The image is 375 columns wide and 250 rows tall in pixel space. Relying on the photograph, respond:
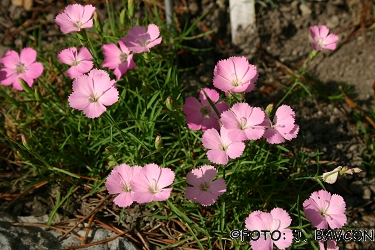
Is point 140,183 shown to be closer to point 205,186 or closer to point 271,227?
point 205,186

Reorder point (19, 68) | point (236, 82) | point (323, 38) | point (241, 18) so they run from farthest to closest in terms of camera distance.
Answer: point (241, 18)
point (323, 38)
point (19, 68)
point (236, 82)

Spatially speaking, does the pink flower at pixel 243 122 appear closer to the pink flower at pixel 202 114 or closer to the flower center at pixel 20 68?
the pink flower at pixel 202 114

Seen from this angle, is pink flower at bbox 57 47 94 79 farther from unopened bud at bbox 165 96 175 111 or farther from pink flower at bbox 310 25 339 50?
pink flower at bbox 310 25 339 50

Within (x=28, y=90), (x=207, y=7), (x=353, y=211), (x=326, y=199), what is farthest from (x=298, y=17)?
(x=28, y=90)

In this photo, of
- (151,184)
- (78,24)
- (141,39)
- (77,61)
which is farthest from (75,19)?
(151,184)

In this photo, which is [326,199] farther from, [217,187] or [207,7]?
[207,7]

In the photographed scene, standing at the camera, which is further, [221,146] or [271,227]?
[221,146]
